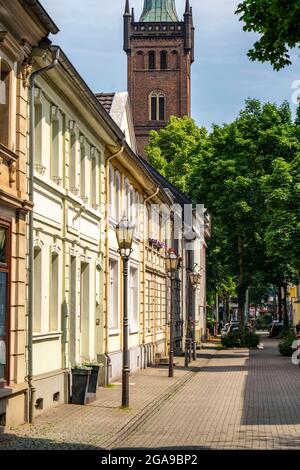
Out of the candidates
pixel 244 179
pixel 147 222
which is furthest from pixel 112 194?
pixel 244 179

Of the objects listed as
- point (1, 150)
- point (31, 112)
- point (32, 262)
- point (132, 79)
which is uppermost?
point (132, 79)

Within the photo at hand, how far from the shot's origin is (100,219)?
76.9ft

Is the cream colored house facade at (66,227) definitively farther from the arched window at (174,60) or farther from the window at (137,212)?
the arched window at (174,60)

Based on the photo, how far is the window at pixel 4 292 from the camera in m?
14.3

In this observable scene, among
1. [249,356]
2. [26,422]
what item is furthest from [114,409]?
[249,356]

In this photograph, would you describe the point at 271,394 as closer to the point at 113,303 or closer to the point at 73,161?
the point at 113,303

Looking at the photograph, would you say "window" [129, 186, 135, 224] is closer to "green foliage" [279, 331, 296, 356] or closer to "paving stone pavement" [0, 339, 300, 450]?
"paving stone pavement" [0, 339, 300, 450]

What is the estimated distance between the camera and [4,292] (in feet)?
47.3

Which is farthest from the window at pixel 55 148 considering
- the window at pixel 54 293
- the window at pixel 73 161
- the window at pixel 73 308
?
the window at pixel 73 308

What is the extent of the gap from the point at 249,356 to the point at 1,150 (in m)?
29.5

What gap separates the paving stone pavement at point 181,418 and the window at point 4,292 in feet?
3.63

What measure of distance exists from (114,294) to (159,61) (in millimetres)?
76229

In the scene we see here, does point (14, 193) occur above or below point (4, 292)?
→ above
